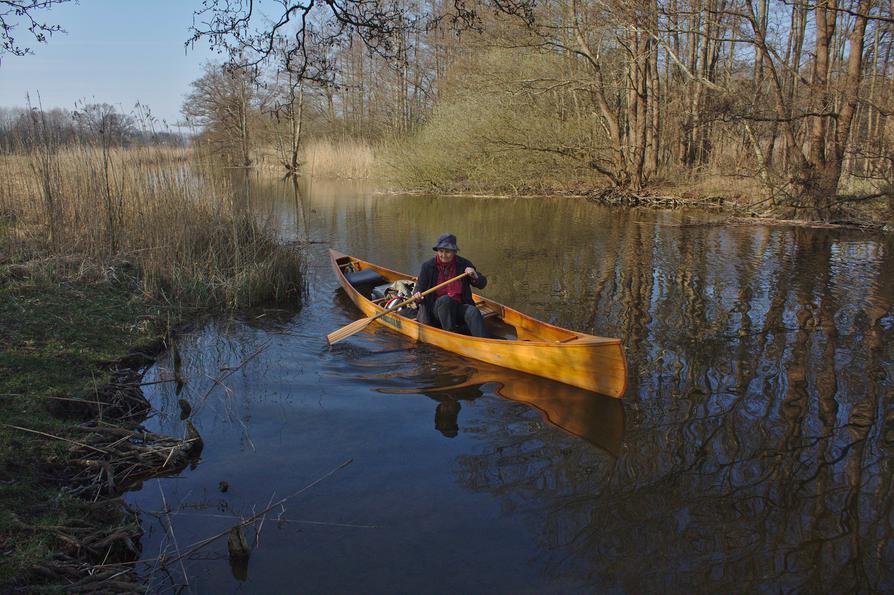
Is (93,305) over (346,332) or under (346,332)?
over

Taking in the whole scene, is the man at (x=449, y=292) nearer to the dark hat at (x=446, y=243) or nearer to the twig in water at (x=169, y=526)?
the dark hat at (x=446, y=243)

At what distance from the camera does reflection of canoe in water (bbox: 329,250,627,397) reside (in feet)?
16.9

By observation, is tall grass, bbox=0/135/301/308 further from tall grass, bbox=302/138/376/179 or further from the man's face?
tall grass, bbox=302/138/376/179

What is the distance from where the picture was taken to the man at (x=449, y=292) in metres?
6.50

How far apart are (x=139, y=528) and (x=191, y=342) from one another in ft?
11.0

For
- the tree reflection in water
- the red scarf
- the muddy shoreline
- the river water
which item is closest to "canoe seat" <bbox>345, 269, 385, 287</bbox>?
the river water

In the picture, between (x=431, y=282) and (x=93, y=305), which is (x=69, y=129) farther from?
(x=431, y=282)

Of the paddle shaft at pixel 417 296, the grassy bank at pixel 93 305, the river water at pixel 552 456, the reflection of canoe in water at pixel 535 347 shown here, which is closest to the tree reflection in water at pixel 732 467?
the river water at pixel 552 456

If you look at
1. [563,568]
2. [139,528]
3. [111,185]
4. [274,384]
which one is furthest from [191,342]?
[563,568]

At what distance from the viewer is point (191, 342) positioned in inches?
258

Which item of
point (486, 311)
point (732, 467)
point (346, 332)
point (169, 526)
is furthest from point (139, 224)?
point (732, 467)

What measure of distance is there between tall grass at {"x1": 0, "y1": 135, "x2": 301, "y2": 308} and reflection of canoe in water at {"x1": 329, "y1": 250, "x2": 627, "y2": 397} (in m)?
1.61

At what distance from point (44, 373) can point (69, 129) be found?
13.4ft

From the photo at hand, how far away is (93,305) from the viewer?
21.0ft
